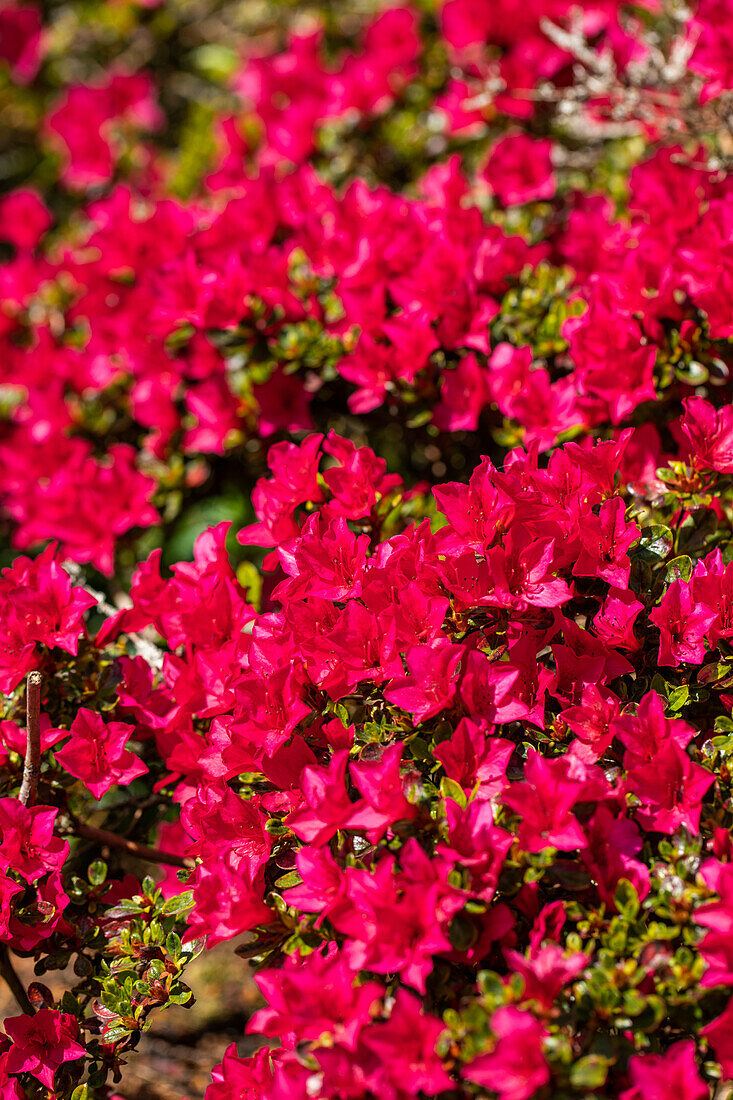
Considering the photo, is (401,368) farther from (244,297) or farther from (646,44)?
(646,44)

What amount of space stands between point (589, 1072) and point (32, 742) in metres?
0.99

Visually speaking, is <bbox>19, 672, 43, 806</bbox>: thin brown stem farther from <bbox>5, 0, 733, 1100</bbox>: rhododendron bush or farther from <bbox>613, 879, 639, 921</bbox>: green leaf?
<bbox>613, 879, 639, 921</bbox>: green leaf

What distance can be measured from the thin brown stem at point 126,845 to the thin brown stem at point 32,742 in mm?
160

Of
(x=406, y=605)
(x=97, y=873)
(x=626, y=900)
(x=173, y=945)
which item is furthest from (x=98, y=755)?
(x=626, y=900)

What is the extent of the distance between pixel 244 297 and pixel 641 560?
1125 mm

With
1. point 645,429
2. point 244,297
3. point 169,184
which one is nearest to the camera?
point 645,429

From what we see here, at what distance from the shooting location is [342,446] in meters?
1.64

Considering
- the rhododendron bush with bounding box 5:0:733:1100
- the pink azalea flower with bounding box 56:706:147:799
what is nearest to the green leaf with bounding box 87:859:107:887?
the rhododendron bush with bounding box 5:0:733:1100

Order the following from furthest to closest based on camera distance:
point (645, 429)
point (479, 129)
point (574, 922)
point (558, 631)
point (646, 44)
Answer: point (479, 129)
point (646, 44)
point (645, 429)
point (558, 631)
point (574, 922)

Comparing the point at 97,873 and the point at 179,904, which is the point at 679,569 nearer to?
the point at 179,904

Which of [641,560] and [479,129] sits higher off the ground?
[479,129]

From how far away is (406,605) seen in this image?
4.60 ft

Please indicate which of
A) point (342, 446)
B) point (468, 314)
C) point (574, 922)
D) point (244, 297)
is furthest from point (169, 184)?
point (574, 922)

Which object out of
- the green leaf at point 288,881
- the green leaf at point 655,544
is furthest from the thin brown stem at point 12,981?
the green leaf at point 655,544
